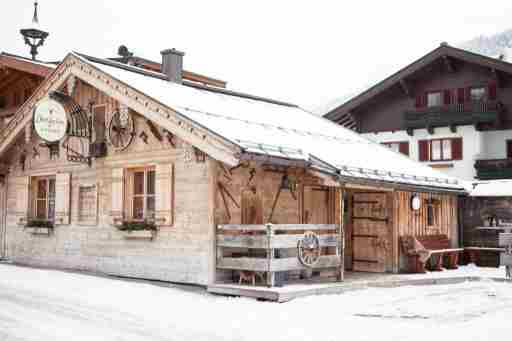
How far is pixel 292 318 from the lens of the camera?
10.2 meters

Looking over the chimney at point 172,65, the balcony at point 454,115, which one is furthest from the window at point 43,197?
the balcony at point 454,115

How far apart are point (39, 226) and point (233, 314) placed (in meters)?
8.65

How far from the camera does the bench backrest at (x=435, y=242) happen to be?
17.9 m

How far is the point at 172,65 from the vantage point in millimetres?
18031

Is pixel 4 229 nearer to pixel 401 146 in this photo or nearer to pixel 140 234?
pixel 140 234

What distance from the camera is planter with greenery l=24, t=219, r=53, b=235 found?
56.5 feet

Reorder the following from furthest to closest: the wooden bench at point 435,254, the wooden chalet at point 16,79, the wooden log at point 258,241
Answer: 1. the wooden chalet at point 16,79
2. the wooden bench at point 435,254
3. the wooden log at point 258,241

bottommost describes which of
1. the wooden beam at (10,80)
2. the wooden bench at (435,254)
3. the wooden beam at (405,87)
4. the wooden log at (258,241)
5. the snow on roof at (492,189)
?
the wooden bench at (435,254)

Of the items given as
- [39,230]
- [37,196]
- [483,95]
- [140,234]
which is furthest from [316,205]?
[483,95]

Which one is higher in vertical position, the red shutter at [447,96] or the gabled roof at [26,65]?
the red shutter at [447,96]

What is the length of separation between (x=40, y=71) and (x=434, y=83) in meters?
19.0

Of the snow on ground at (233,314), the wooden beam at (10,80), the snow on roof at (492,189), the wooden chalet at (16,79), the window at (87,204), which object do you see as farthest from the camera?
the wooden beam at (10,80)

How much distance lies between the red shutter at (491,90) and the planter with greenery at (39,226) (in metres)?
21.7

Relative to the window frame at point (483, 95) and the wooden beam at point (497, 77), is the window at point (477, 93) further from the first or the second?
the wooden beam at point (497, 77)
